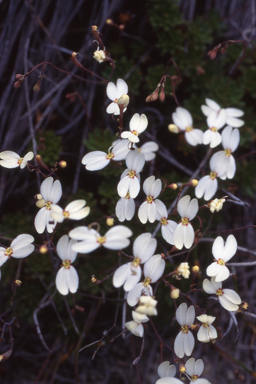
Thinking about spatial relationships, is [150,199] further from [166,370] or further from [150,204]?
[166,370]

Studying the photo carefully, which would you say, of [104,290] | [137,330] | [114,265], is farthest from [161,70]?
[137,330]

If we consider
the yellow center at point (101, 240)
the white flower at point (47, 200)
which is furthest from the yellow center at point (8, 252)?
the yellow center at point (101, 240)

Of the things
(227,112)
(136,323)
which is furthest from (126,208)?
(227,112)

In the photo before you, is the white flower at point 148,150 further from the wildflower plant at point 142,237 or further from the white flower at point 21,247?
the white flower at point 21,247

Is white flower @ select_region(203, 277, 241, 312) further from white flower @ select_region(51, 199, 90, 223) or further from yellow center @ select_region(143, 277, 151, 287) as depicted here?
white flower @ select_region(51, 199, 90, 223)

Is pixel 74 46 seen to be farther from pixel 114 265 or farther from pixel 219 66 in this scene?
pixel 114 265

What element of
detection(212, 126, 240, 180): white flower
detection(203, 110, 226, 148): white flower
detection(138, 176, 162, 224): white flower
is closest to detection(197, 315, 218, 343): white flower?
detection(138, 176, 162, 224): white flower
